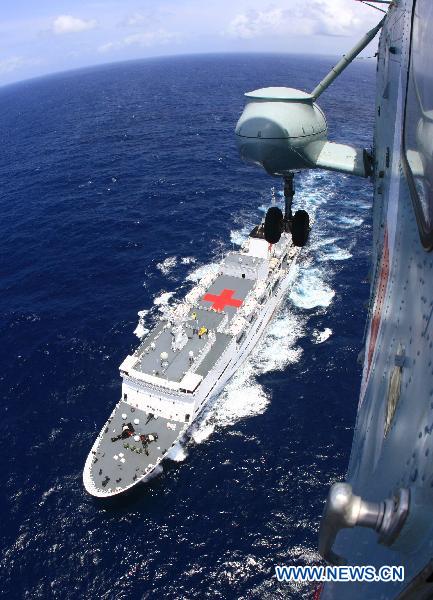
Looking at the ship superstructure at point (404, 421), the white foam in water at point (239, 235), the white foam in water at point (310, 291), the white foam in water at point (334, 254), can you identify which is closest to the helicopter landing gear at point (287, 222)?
the ship superstructure at point (404, 421)

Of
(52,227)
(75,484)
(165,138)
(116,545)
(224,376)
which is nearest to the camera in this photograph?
(116,545)

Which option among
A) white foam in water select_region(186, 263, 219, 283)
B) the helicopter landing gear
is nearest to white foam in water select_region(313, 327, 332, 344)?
white foam in water select_region(186, 263, 219, 283)

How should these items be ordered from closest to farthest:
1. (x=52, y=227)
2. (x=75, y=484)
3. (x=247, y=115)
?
(x=247, y=115) < (x=75, y=484) < (x=52, y=227)

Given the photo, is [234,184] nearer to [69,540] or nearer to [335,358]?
[335,358]

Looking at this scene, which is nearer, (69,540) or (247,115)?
(247,115)

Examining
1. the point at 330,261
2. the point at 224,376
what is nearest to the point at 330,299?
the point at 330,261

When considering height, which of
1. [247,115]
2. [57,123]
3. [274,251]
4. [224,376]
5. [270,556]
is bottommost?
[270,556]
